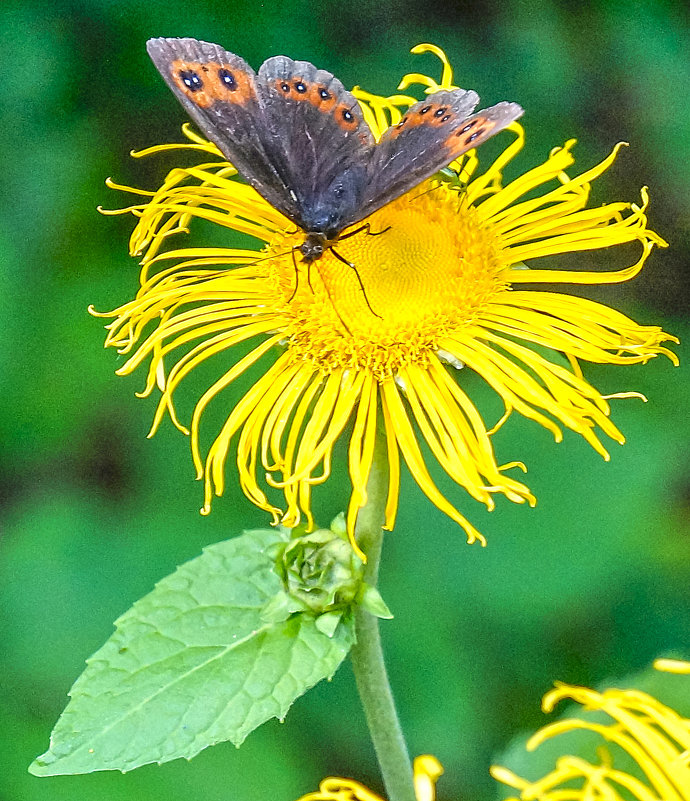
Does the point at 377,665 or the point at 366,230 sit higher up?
the point at 366,230

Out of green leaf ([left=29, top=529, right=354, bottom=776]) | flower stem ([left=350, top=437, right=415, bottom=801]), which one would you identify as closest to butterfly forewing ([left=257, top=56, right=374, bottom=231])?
flower stem ([left=350, top=437, right=415, bottom=801])

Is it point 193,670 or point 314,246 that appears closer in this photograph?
point 193,670

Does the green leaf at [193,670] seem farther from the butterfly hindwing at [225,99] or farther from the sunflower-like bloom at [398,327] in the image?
the butterfly hindwing at [225,99]

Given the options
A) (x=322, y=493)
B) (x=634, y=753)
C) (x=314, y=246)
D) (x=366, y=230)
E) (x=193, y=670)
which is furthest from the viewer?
(x=322, y=493)

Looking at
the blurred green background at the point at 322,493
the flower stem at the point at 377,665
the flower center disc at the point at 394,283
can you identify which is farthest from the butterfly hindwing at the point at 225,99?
the blurred green background at the point at 322,493

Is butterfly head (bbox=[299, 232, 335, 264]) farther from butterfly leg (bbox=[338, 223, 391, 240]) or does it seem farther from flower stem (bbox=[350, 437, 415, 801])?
flower stem (bbox=[350, 437, 415, 801])

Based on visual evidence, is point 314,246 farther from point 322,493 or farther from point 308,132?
point 322,493

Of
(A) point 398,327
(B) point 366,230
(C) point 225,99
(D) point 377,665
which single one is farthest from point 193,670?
(C) point 225,99
